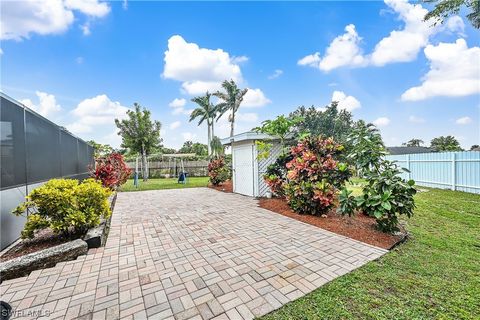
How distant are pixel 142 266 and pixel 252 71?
12222 millimetres

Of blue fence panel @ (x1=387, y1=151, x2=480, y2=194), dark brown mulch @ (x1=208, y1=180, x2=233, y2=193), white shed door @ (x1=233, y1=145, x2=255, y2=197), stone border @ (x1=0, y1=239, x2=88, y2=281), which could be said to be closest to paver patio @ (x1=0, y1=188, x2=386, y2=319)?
stone border @ (x1=0, y1=239, x2=88, y2=281)

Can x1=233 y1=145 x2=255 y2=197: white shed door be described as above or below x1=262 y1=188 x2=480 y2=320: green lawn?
above

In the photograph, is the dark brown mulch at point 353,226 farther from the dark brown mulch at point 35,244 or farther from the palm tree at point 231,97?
the palm tree at point 231,97

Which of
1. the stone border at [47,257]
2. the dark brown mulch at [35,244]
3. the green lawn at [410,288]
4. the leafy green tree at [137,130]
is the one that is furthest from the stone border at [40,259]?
the leafy green tree at [137,130]

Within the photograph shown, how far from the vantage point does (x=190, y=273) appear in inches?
104

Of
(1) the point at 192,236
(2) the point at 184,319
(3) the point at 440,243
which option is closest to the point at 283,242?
(1) the point at 192,236

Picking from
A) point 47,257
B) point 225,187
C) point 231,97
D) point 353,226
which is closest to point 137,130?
point 225,187

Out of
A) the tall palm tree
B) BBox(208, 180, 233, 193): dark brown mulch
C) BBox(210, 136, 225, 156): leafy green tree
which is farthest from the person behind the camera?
the tall palm tree

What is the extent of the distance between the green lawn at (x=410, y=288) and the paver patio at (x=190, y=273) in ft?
0.56

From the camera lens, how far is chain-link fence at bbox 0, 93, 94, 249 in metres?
3.08

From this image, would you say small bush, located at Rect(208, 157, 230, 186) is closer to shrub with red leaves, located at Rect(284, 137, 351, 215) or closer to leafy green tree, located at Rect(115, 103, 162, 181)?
shrub with red leaves, located at Rect(284, 137, 351, 215)

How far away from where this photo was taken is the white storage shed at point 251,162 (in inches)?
310

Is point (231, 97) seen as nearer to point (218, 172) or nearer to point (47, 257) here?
point (218, 172)

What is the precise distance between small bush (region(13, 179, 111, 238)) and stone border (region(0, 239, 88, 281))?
416mm
